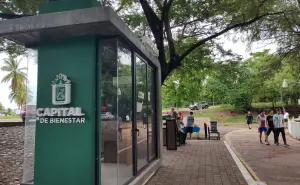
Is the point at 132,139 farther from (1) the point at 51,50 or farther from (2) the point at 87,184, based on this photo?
(1) the point at 51,50

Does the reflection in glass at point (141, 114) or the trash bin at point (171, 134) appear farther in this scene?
the trash bin at point (171, 134)

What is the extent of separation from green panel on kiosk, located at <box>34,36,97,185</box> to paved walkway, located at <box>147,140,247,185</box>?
7.60 feet

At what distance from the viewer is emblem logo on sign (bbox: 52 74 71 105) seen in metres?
4.17

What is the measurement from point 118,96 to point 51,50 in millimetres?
1356

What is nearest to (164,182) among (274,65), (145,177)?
(145,177)

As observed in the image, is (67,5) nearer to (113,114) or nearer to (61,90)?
(61,90)

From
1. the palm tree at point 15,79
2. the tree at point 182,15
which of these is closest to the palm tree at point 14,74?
the palm tree at point 15,79

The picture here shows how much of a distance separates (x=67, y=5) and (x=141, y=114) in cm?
292

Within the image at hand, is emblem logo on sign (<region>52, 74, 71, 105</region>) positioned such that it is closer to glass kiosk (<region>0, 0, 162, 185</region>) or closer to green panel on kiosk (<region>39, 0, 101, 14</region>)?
glass kiosk (<region>0, 0, 162, 185</region>)

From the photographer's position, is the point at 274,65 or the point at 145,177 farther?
the point at 274,65

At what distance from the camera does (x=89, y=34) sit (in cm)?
425

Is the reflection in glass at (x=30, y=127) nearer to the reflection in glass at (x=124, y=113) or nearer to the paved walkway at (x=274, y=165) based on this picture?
the reflection in glass at (x=124, y=113)

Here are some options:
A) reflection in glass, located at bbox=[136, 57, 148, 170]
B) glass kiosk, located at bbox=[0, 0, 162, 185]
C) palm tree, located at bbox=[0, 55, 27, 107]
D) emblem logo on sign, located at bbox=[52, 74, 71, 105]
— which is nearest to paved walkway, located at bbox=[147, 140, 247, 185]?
reflection in glass, located at bbox=[136, 57, 148, 170]

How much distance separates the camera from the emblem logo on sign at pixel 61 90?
4168 mm
